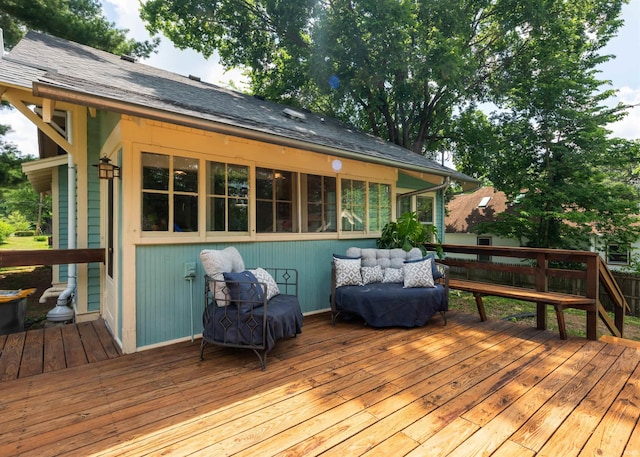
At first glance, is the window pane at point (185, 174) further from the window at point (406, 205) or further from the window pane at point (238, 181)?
the window at point (406, 205)

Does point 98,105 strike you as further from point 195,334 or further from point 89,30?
point 89,30

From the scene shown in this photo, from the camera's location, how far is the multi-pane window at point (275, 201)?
3911 millimetres

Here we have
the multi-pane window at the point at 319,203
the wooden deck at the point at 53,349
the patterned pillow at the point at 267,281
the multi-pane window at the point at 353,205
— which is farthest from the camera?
the multi-pane window at the point at 353,205

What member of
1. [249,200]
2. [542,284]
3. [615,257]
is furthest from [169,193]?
[615,257]

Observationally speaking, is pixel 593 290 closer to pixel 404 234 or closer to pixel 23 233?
pixel 404 234

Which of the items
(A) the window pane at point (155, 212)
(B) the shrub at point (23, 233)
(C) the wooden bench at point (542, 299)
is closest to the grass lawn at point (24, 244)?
(B) the shrub at point (23, 233)

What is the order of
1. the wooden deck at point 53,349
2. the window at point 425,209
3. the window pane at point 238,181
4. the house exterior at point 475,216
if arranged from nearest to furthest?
the wooden deck at point 53,349
the window pane at point 238,181
the window at point 425,209
the house exterior at point 475,216

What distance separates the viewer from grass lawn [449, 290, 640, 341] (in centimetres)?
556

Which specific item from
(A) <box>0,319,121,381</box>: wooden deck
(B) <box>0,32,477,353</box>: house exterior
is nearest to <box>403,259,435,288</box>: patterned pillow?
(B) <box>0,32,477,353</box>: house exterior

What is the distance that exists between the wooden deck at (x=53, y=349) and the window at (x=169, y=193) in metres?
1.32

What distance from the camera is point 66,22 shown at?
713 centimetres

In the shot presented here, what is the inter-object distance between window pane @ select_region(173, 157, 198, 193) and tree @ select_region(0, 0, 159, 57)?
7.05 m

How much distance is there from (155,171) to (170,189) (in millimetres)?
219

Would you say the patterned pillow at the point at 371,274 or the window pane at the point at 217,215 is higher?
the window pane at the point at 217,215
